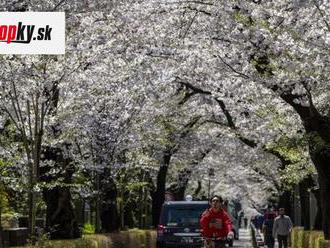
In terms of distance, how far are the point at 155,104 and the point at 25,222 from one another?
25.4 feet

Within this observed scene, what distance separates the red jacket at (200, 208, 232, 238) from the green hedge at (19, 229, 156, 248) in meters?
2.92

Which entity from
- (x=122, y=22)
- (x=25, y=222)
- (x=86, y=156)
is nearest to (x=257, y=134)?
(x=86, y=156)

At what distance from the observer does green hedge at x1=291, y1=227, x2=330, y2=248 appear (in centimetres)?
1929

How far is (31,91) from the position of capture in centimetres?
1789

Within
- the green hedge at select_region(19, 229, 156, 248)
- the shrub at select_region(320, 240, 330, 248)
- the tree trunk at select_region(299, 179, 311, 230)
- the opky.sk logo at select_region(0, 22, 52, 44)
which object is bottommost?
the shrub at select_region(320, 240, 330, 248)

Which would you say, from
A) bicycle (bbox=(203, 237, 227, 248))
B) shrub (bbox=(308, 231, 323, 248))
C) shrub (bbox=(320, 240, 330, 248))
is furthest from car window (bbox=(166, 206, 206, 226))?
bicycle (bbox=(203, 237, 227, 248))

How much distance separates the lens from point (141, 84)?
26969 millimetres

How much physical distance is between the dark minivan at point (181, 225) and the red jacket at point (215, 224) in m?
6.38

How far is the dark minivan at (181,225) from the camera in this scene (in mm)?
23516

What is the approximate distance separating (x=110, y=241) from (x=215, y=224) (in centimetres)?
730

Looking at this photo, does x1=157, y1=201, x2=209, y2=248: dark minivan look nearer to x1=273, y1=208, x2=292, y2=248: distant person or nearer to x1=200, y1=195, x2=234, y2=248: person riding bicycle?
x1=273, y1=208, x2=292, y2=248: distant person

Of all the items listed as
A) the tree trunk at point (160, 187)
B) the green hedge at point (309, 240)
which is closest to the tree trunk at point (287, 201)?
the tree trunk at point (160, 187)

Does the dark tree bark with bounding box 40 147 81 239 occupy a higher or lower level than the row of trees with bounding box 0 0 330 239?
lower

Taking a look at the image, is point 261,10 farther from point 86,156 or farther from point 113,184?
point 113,184
